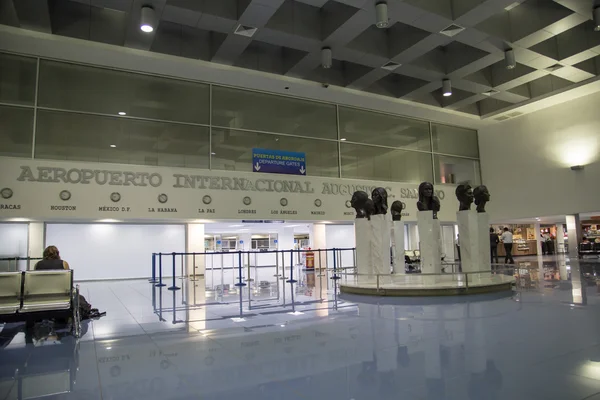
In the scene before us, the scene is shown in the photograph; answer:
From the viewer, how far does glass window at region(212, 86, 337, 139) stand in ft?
49.5

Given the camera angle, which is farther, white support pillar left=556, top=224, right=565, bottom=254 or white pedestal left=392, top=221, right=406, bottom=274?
white support pillar left=556, top=224, right=565, bottom=254

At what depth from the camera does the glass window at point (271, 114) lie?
1509 cm

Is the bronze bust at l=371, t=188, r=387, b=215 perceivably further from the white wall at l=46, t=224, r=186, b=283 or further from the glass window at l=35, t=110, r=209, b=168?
the white wall at l=46, t=224, r=186, b=283

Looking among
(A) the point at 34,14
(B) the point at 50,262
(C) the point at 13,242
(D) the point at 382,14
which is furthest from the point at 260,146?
(B) the point at 50,262

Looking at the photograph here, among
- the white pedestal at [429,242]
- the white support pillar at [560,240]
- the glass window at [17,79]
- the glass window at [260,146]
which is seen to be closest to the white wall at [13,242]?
the glass window at [17,79]

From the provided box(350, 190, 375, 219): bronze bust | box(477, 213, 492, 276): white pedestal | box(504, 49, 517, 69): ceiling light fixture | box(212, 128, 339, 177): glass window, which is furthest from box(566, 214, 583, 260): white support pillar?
box(350, 190, 375, 219): bronze bust

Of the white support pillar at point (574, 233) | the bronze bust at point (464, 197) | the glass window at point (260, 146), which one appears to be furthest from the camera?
the white support pillar at point (574, 233)

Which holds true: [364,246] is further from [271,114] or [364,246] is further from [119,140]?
[119,140]

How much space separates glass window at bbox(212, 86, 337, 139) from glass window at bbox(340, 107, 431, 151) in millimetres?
788

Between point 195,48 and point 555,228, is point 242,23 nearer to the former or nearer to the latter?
point 195,48

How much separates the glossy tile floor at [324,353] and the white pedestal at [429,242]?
2.23 meters

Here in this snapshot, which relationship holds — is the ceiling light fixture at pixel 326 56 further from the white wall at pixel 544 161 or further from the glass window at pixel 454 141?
the white wall at pixel 544 161

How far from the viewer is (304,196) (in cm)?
1594

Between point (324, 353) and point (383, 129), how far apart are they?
1552 centimetres
